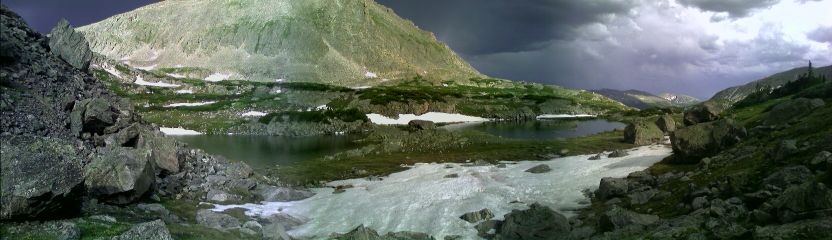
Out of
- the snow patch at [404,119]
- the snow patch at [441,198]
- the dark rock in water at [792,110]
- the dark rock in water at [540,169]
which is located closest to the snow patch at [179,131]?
the snow patch at [404,119]

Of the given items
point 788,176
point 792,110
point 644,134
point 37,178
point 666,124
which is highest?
point 792,110

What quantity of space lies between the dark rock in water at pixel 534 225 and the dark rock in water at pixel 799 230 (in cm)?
1160

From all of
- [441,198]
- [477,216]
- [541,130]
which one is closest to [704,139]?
[441,198]

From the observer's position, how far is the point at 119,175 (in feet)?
97.0

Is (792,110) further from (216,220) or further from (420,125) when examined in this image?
(420,125)

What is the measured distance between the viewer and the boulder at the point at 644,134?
73.6 metres

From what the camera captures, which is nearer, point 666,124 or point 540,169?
point 540,169

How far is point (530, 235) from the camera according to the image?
27656 millimetres

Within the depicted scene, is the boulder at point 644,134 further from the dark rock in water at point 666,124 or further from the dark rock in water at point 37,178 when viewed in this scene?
the dark rock in water at point 37,178

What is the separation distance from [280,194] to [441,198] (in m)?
12.9

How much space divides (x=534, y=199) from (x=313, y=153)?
179 ft

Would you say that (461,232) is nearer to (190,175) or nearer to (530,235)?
(530,235)

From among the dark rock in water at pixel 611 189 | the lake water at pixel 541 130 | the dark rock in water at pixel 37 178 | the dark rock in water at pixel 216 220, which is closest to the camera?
the dark rock in water at pixel 37 178

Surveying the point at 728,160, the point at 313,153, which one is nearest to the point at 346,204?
the point at 728,160
